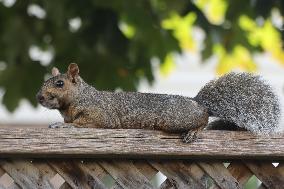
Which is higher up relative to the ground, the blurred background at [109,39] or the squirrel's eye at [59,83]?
the blurred background at [109,39]

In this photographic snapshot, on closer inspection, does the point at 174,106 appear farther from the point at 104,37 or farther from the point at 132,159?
the point at 104,37

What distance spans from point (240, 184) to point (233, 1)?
272 cm

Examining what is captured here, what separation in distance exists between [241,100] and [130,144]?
1.79 feet

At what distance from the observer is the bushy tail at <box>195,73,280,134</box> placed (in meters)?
2.62

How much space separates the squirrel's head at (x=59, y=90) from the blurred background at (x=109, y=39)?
1.98 metres

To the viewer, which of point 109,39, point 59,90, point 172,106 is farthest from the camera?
point 109,39

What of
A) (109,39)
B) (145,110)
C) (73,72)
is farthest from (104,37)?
(145,110)

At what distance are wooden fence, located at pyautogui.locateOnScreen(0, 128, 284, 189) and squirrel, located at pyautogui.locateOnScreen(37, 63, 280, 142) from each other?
168mm

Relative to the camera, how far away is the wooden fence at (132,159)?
7.26 ft

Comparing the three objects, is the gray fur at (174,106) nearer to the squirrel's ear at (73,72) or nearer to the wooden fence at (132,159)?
the squirrel's ear at (73,72)

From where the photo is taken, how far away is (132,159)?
7.63 feet

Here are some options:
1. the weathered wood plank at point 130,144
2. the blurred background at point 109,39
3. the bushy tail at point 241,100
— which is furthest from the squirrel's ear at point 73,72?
the blurred background at point 109,39

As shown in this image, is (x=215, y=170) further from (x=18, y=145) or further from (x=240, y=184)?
(x=18, y=145)

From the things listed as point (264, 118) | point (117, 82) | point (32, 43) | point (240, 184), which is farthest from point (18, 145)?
point (32, 43)
